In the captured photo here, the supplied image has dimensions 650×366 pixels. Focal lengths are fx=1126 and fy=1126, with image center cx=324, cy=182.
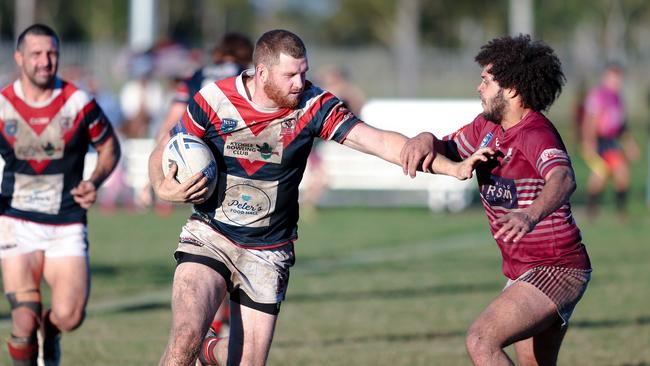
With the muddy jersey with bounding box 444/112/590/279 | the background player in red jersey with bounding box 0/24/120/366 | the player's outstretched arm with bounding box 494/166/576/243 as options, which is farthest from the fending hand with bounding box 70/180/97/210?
the player's outstretched arm with bounding box 494/166/576/243

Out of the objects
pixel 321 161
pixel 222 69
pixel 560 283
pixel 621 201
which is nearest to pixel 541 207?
pixel 560 283

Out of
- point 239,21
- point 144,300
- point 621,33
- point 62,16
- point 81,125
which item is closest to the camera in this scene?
point 81,125

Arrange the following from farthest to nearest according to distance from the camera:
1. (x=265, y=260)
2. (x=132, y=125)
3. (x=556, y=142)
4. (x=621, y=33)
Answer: (x=621, y=33) < (x=132, y=125) < (x=265, y=260) < (x=556, y=142)

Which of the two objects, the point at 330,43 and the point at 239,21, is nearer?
the point at 330,43

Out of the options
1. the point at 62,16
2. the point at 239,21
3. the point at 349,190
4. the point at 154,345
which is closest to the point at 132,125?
the point at 349,190

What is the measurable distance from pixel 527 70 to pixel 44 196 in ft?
11.1

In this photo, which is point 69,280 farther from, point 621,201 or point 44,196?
point 621,201

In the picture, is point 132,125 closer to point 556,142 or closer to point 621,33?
point 556,142

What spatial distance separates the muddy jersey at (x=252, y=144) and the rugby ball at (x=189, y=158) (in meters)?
0.13

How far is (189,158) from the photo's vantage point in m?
5.72

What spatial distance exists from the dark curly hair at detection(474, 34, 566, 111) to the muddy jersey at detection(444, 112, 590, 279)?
0.12m

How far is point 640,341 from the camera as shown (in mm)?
9047

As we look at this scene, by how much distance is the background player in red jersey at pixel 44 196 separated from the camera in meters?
7.32

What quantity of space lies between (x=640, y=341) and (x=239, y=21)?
8493cm
